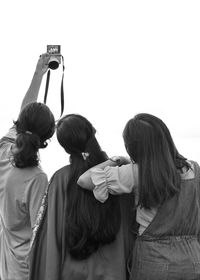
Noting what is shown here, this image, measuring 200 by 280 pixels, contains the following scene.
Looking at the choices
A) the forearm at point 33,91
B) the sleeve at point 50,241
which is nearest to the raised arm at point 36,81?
the forearm at point 33,91

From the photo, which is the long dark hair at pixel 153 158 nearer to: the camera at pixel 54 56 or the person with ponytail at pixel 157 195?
the person with ponytail at pixel 157 195

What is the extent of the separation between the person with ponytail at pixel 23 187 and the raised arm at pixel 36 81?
0.27 m

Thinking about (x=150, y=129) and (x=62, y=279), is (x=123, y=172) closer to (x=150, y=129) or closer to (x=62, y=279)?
(x=150, y=129)

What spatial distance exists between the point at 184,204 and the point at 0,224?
3.16 feet

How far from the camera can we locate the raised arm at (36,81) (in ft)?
7.63

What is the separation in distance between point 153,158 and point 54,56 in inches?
38.2

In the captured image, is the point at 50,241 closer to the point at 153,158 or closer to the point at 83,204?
the point at 83,204

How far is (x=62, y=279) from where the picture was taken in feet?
6.41

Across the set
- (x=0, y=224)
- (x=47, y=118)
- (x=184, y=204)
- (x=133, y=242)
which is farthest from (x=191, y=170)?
(x=0, y=224)

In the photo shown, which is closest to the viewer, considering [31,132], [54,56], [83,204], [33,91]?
[83,204]

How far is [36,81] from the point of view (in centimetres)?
237

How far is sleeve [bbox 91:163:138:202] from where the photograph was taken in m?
1.87

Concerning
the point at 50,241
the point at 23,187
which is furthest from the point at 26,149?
the point at 50,241

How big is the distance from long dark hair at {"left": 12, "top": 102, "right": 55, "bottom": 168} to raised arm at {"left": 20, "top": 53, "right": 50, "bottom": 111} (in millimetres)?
286
